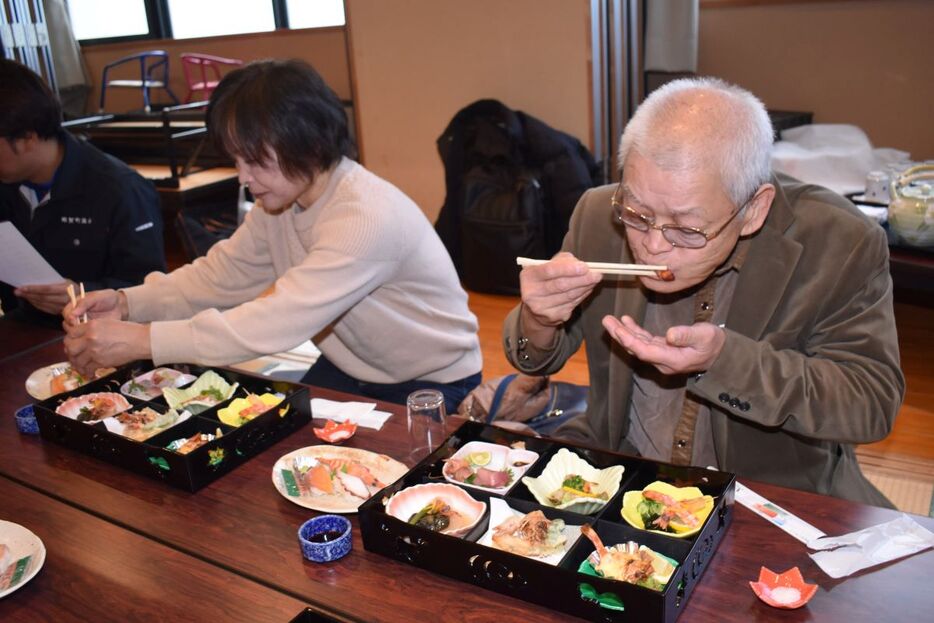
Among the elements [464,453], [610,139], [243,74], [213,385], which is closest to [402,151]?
[610,139]

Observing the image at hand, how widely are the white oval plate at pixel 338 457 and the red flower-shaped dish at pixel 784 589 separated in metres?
0.58

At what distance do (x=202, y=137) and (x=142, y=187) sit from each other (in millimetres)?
2971

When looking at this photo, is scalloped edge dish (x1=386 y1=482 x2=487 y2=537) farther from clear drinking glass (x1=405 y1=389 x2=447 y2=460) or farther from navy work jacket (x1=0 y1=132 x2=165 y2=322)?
navy work jacket (x1=0 y1=132 x2=165 y2=322)

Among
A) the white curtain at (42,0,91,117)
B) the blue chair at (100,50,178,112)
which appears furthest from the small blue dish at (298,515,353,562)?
the blue chair at (100,50,178,112)

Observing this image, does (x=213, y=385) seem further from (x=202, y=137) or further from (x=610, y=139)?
(x=202, y=137)

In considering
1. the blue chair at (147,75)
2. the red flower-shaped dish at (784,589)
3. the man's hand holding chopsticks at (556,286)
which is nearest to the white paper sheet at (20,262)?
the man's hand holding chopsticks at (556,286)

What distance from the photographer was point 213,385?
1.71 meters

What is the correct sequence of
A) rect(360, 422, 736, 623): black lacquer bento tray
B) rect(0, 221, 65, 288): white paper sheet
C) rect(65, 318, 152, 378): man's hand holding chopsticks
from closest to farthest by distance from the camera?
rect(360, 422, 736, 623): black lacquer bento tray < rect(65, 318, 152, 378): man's hand holding chopsticks < rect(0, 221, 65, 288): white paper sheet

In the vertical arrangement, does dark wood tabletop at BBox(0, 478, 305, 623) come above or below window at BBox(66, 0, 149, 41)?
below

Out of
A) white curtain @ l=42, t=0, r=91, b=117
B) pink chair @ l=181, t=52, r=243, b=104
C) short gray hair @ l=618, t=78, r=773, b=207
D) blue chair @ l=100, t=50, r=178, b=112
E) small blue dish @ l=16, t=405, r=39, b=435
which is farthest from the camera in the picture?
blue chair @ l=100, t=50, r=178, b=112

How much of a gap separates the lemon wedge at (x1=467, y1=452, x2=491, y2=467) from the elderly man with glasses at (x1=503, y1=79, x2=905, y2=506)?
0.29m

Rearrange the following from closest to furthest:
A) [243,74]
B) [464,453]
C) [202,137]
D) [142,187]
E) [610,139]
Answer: [464,453] → [243,74] → [142,187] → [610,139] → [202,137]

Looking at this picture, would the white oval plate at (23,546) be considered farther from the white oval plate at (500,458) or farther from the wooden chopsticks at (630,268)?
the wooden chopsticks at (630,268)

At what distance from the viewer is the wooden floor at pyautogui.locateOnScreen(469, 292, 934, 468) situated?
2.71 meters
